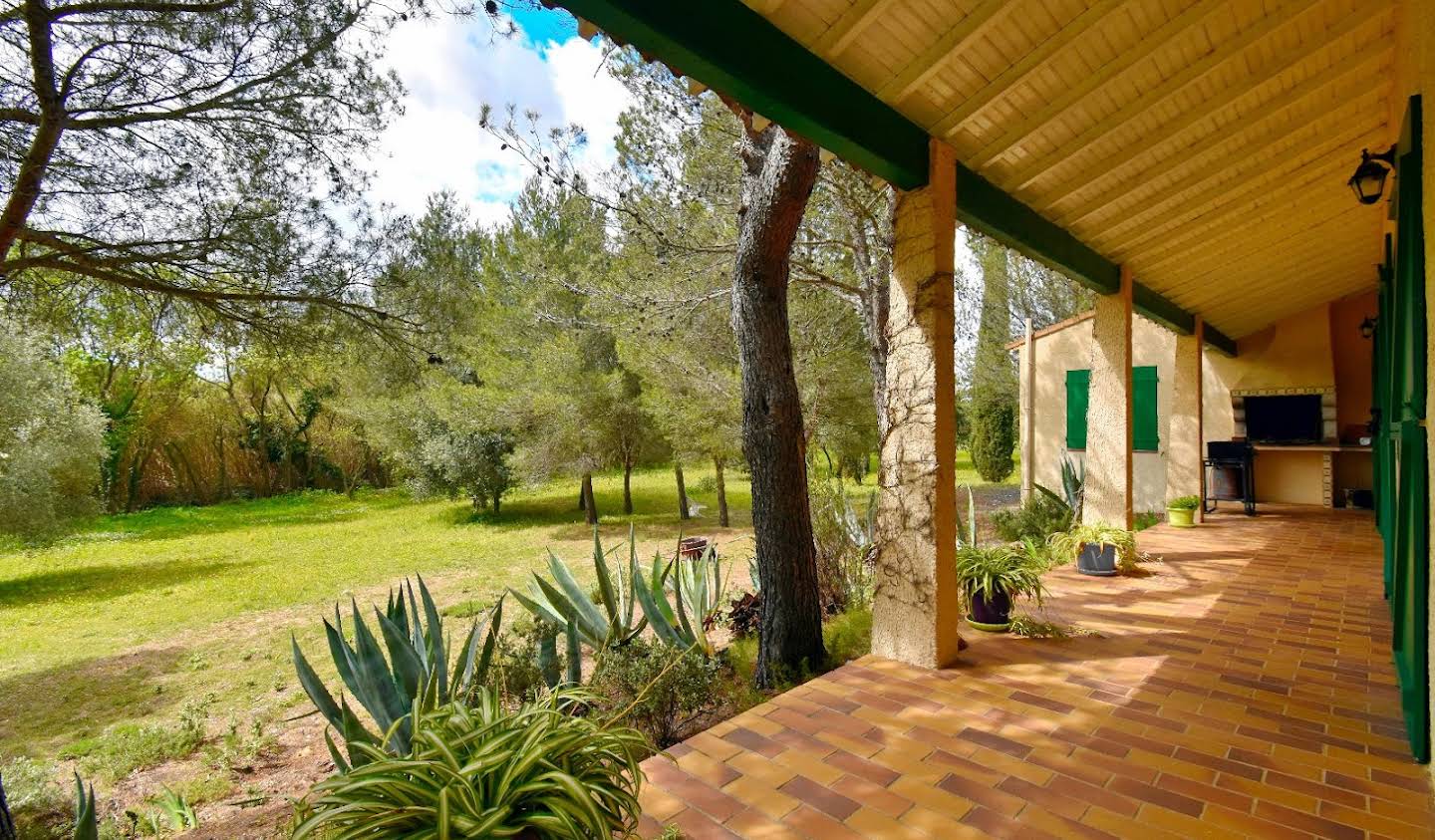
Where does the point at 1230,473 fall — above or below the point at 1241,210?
below

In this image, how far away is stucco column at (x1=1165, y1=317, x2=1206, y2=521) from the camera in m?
7.64

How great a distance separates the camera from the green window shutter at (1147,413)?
30.6ft

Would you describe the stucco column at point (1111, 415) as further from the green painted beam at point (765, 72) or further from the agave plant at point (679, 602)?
the agave plant at point (679, 602)

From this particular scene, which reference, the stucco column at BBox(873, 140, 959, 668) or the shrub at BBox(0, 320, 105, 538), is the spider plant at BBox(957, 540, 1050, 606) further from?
the shrub at BBox(0, 320, 105, 538)

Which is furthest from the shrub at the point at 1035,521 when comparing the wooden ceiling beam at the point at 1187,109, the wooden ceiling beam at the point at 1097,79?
the wooden ceiling beam at the point at 1097,79

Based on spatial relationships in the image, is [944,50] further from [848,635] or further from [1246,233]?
[1246,233]

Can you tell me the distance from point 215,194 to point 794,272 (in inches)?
222

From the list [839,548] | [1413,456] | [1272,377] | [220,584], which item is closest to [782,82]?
[1413,456]

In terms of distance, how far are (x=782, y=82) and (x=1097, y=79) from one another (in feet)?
4.90

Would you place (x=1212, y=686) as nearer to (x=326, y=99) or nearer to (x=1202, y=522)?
(x=326, y=99)

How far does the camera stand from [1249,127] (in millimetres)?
3389

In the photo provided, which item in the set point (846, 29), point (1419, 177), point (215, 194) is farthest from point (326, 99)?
point (1419, 177)

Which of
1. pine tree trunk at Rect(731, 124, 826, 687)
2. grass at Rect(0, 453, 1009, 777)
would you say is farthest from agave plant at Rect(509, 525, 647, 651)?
grass at Rect(0, 453, 1009, 777)

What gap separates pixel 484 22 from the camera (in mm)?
3301
